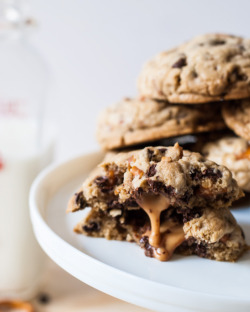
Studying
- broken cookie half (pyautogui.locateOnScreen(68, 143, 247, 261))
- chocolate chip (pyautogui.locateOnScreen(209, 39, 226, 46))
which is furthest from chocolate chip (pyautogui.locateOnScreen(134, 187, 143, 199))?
chocolate chip (pyautogui.locateOnScreen(209, 39, 226, 46))

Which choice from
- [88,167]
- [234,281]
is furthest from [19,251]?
[234,281]

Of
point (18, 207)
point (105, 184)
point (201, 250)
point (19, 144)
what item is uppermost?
point (105, 184)

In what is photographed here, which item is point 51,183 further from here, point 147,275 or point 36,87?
point 36,87

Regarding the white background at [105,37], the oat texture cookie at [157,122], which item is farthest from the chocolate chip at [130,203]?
the white background at [105,37]

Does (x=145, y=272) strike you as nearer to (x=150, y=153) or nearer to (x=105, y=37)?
(x=150, y=153)

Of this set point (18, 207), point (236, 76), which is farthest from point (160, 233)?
point (18, 207)

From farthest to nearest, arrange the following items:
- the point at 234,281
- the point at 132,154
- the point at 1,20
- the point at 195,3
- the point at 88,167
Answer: the point at 195,3 → the point at 1,20 → the point at 88,167 → the point at 132,154 → the point at 234,281

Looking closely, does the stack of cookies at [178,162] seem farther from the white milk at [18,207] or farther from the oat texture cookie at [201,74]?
the white milk at [18,207]

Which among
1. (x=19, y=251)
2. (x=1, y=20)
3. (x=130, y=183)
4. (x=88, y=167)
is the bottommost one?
(x=19, y=251)
